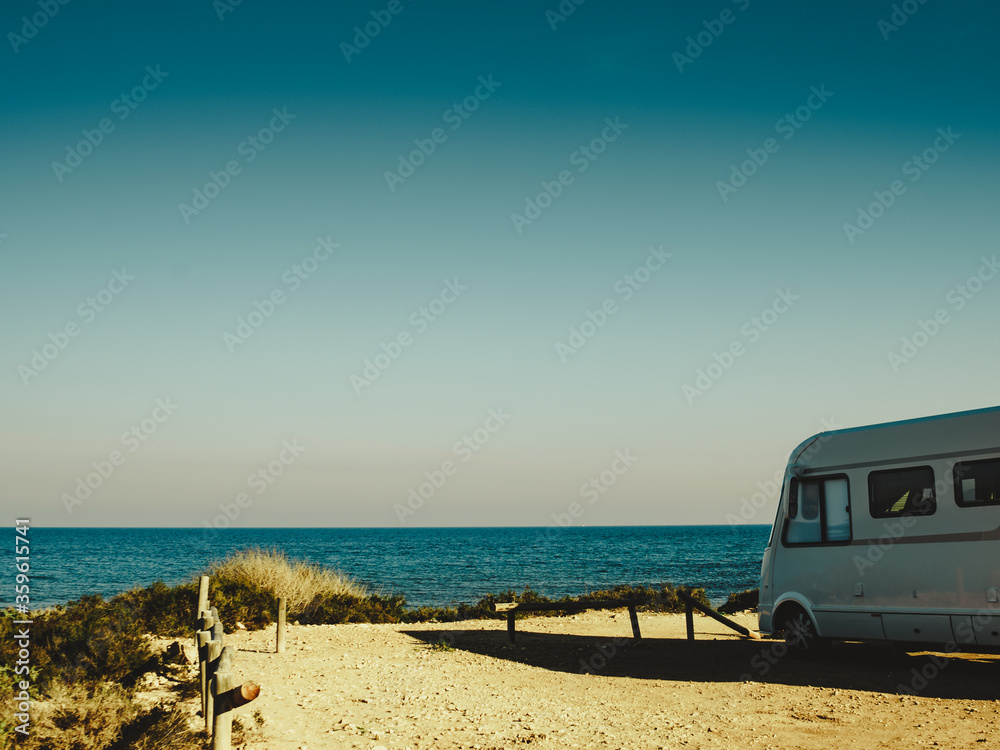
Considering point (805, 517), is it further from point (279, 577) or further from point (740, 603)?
point (279, 577)

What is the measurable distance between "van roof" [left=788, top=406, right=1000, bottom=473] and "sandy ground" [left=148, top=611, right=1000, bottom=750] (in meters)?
2.90

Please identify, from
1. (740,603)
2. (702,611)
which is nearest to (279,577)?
(702,611)

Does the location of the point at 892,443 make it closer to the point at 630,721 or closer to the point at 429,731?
the point at 630,721

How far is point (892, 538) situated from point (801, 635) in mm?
2233

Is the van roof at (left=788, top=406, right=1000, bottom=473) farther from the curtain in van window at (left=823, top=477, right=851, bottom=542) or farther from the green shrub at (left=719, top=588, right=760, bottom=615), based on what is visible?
the green shrub at (left=719, top=588, right=760, bottom=615)

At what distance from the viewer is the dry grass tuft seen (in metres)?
19.4

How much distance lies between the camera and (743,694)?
30.7ft

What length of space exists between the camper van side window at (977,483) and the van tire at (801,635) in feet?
9.67

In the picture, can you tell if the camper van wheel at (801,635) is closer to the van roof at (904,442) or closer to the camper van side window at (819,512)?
the camper van side window at (819,512)

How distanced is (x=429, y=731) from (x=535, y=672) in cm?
387

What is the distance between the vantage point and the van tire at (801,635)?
10922 millimetres

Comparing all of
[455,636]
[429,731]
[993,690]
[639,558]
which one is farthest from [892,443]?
[639,558]

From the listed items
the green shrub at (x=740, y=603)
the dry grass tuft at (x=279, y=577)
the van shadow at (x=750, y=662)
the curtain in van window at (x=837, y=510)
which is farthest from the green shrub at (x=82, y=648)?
the green shrub at (x=740, y=603)

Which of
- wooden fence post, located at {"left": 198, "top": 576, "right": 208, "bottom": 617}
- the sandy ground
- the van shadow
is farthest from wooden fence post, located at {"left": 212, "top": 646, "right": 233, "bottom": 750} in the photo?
the van shadow
